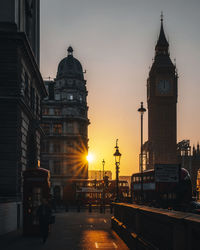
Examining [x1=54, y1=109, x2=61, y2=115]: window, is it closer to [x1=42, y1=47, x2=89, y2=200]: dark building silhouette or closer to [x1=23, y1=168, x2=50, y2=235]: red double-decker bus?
[x1=42, y1=47, x2=89, y2=200]: dark building silhouette

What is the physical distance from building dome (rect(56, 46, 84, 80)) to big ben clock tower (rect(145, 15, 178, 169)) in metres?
71.4

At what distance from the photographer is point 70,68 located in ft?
383

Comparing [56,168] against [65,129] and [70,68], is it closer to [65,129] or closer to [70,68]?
[65,129]

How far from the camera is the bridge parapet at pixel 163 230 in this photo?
927 centimetres

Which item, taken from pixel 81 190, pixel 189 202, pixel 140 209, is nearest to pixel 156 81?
pixel 81 190

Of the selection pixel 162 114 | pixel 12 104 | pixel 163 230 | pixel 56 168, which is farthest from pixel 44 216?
pixel 162 114

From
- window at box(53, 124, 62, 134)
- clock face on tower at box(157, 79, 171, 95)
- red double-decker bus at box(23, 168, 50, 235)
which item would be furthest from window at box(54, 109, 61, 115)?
red double-decker bus at box(23, 168, 50, 235)

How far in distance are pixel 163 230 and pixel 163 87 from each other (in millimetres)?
180324

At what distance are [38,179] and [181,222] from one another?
15750 millimetres

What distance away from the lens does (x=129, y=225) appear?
21859mm

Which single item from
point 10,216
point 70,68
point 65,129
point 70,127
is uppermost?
point 70,68

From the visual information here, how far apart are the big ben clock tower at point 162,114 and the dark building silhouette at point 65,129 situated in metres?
71.5

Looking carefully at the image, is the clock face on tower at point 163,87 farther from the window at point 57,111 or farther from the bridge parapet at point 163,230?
the bridge parapet at point 163,230

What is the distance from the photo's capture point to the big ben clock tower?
184500mm
